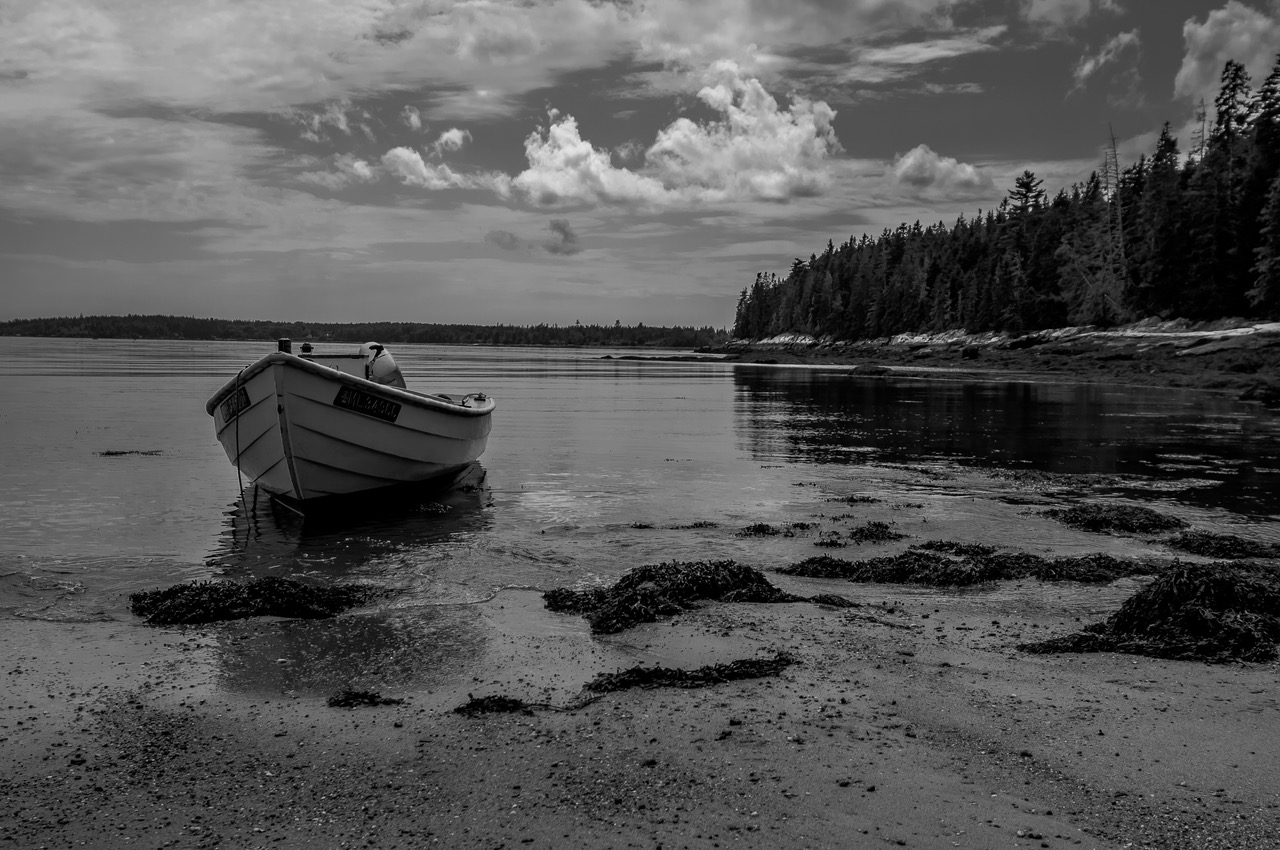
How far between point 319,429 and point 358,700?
859 cm

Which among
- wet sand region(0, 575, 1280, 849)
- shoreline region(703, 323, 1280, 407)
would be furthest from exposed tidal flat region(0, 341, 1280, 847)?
shoreline region(703, 323, 1280, 407)

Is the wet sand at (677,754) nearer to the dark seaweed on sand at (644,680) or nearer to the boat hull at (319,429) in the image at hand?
the dark seaweed on sand at (644,680)

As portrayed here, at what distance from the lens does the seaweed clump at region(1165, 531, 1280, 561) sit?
436 inches

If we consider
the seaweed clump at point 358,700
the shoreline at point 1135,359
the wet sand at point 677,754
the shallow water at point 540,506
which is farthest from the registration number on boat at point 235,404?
the shoreline at point 1135,359

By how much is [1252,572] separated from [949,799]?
698cm

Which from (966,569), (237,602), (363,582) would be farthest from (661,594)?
(237,602)

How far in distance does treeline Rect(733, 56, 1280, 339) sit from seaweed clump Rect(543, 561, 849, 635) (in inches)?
2669

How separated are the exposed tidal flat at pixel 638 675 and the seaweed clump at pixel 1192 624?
0.13 m

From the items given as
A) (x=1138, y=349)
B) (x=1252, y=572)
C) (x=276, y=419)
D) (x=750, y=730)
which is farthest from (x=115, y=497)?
(x=1138, y=349)

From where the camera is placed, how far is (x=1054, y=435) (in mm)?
26562

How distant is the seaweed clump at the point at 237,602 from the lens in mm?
8516

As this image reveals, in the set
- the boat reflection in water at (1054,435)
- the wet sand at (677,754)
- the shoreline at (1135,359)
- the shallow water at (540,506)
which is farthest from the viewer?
the shoreline at (1135,359)

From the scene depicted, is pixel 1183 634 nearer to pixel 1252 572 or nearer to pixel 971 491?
pixel 1252 572

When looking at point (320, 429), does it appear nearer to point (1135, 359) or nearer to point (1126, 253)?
point (1135, 359)
